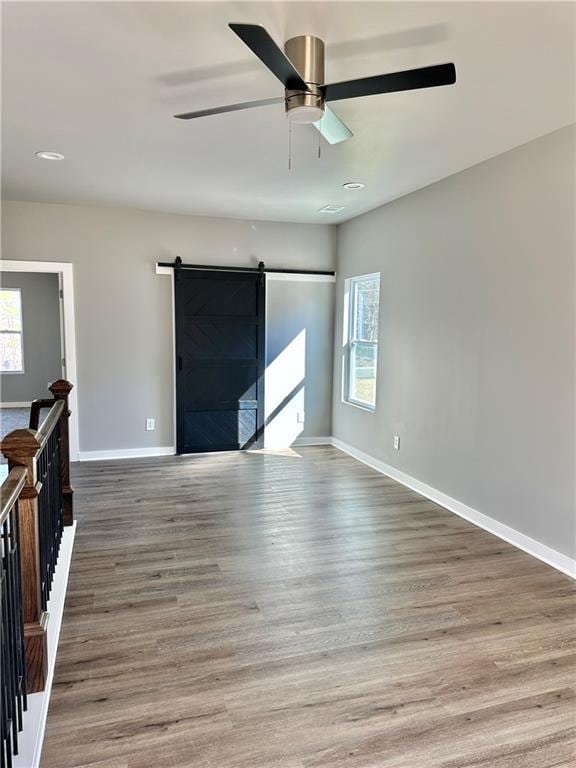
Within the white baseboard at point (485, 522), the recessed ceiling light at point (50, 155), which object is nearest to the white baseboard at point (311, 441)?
the white baseboard at point (485, 522)

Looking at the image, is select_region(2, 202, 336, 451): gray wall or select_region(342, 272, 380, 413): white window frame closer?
select_region(2, 202, 336, 451): gray wall

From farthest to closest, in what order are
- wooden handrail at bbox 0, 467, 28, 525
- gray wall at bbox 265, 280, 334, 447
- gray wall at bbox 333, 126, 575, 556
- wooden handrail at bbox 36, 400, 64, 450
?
gray wall at bbox 265, 280, 334, 447, gray wall at bbox 333, 126, 575, 556, wooden handrail at bbox 36, 400, 64, 450, wooden handrail at bbox 0, 467, 28, 525

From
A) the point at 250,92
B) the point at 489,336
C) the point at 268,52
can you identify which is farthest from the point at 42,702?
the point at 489,336

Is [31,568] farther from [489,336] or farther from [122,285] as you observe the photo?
[122,285]

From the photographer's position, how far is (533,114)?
2.85 m

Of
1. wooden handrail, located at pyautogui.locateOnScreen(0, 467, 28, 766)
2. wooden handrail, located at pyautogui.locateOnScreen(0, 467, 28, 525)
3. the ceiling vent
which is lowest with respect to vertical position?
wooden handrail, located at pyautogui.locateOnScreen(0, 467, 28, 766)

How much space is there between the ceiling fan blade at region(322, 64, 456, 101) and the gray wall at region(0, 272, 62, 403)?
24.8ft

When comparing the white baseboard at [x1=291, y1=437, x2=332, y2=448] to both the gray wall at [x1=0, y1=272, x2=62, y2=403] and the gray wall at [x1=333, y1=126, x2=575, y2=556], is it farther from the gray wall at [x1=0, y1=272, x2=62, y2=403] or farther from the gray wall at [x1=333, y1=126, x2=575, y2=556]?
the gray wall at [x1=0, y1=272, x2=62, y2=403]

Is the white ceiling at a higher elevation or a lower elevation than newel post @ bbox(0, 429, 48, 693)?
higher

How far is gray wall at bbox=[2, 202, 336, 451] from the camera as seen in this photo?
5.26 meters

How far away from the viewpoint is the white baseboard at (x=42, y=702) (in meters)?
1.66

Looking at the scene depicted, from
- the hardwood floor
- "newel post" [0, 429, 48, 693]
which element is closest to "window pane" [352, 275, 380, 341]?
the hardwood floor

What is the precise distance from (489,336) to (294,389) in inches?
115

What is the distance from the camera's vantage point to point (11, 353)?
8.52m
